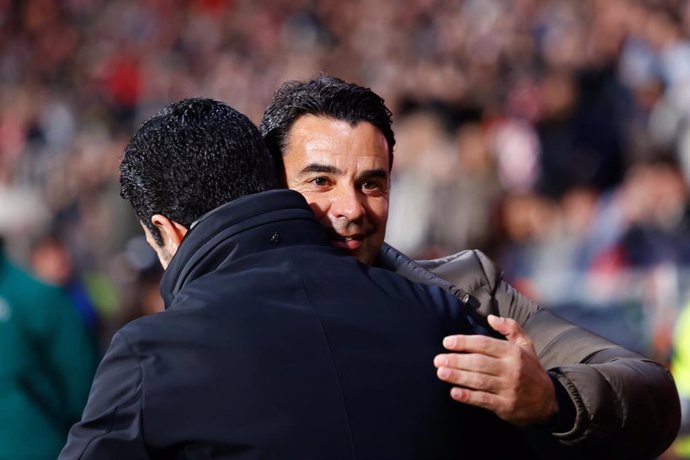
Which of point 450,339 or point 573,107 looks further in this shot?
point 573,107

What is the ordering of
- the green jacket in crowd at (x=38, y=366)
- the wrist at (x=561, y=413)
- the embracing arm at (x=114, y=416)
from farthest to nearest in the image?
the green jacket in crowd at (x=38, y=366), the wrist at (x=561, y=413), the embracing arm at (x=114, y=416)

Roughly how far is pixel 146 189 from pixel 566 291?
5.13 meters

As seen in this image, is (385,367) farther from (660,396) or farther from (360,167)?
(360,167)

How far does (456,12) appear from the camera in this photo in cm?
1205

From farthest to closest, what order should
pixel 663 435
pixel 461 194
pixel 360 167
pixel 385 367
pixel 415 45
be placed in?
pixel 415 45 < pixel 461 194 < pixel 360 167 < pixel 663 435 < pixel 385 367

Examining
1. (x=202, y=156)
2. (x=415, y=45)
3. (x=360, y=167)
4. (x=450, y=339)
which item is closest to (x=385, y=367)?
(x=450, y=339)

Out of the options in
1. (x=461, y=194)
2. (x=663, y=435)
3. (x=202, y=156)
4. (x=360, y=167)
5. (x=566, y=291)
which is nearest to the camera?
(x=202, y=156)

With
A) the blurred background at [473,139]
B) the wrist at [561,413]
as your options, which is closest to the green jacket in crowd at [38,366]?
the blurred background at [473,139]

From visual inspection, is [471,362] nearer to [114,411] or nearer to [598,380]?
[598,380]

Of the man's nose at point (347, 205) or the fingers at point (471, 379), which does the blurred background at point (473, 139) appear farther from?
the fingers at point (471, 379)

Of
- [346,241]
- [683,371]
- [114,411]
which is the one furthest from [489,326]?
[683,371]

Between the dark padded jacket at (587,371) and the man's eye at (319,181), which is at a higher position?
the man's eye at (319,181)

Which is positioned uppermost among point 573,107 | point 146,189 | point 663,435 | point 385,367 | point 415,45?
point 415,45

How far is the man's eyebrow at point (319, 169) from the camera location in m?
3.26
